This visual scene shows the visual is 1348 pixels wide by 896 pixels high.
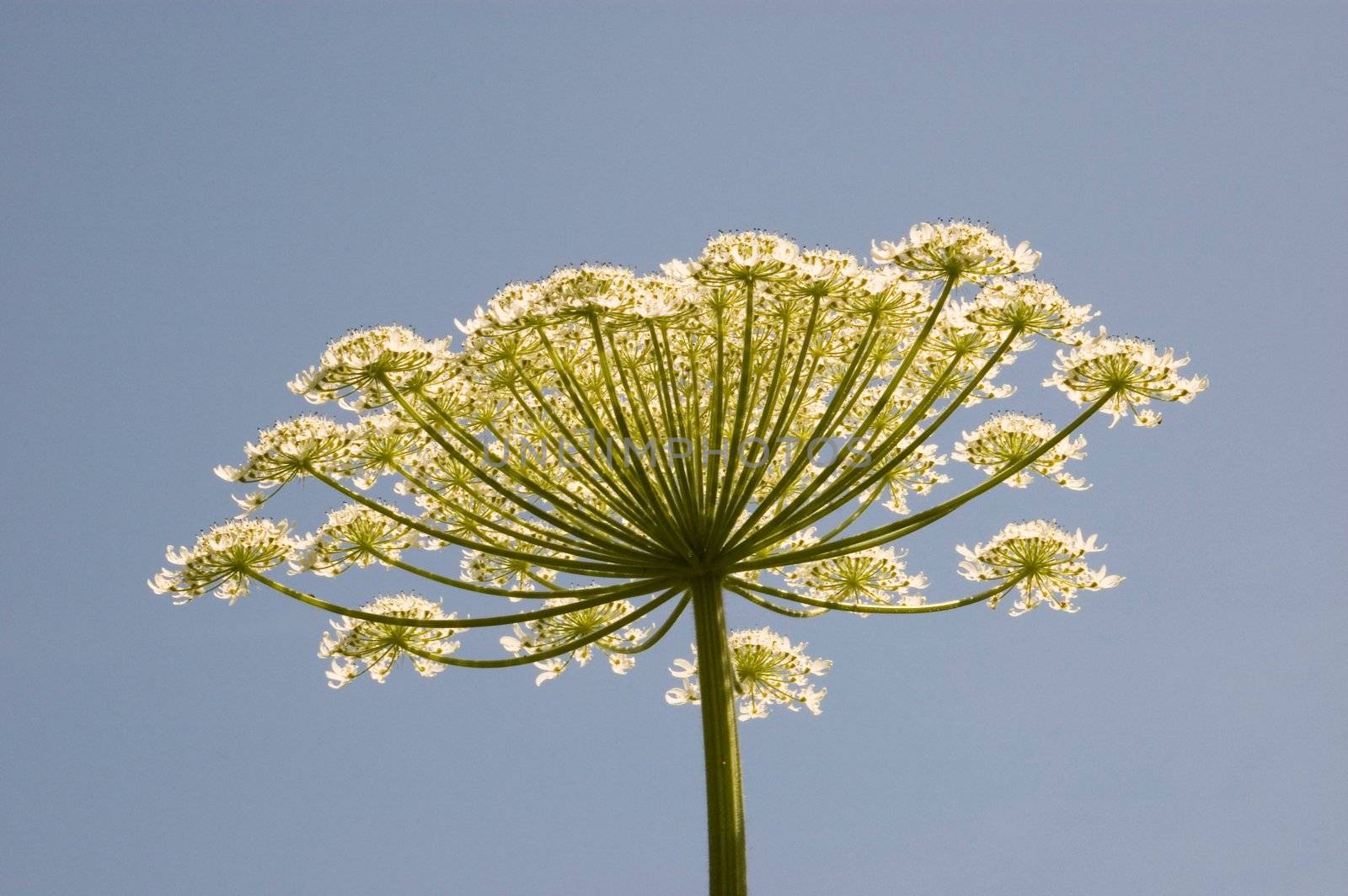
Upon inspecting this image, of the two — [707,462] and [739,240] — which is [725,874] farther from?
[739,240]

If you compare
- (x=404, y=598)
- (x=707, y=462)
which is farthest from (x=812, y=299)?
(x=404, y=598)

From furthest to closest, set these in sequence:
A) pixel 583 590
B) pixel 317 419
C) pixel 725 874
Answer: pixel 317 419 → pixel 583 590 → pixel 725 874

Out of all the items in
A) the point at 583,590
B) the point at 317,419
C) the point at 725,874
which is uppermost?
the point at 317,419

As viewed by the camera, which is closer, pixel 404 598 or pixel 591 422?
pixel 591 422

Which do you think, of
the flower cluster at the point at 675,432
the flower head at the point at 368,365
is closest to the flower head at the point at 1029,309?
the flower cluster at the point at 675,432

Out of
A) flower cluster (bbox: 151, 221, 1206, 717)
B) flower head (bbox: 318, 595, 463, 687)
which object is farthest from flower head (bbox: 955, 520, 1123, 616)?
flower head (bbox: 318, 595, 463, 687)

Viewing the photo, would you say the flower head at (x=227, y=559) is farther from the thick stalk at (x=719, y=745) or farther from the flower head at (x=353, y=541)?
the thick stalk at (x=719, y=745)
